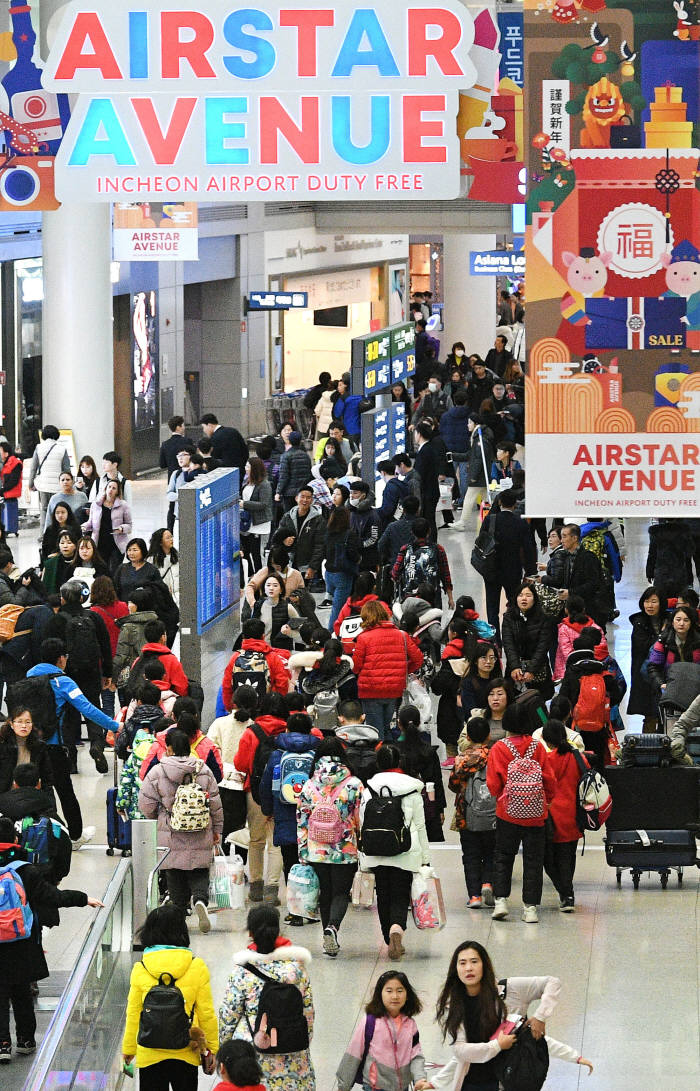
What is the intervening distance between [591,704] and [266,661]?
206 cm

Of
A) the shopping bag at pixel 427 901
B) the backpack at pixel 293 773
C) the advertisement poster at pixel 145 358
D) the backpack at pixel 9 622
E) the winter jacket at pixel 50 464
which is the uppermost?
the advertisement poster at pixel 145 358

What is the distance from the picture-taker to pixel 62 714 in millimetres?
11391

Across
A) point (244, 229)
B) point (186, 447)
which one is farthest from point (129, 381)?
point (186, 447)

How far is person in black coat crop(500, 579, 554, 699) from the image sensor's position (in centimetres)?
1304

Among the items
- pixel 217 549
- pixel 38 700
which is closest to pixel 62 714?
pixel 38 700

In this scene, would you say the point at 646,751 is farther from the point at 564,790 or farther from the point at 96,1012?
the point at 96,1012

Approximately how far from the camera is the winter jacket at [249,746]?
33.8 ft

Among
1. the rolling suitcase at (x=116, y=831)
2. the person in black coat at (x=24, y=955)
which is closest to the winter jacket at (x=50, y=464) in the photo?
the rolling suitcase at (x=116, y=831)

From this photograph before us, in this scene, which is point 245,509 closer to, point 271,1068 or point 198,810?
point 198,810

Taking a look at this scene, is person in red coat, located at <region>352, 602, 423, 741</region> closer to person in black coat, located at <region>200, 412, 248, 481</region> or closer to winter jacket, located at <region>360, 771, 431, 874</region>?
winter jacket, located at <region>360, 771, 431, 874</region>

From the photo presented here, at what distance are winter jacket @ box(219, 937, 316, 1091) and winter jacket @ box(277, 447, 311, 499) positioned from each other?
42.8 feet

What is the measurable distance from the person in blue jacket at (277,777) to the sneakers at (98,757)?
2.62 metres

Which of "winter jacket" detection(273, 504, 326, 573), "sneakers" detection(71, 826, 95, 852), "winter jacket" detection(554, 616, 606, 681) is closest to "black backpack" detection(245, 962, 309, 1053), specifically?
"sneakers" detection(71, 826, 95, 852)

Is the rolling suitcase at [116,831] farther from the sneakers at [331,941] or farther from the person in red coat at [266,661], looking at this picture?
the sneakers at [331,941]
